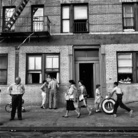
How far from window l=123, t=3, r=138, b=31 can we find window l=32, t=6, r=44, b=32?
5818 mm

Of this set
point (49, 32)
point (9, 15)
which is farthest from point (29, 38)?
point (9, 15)

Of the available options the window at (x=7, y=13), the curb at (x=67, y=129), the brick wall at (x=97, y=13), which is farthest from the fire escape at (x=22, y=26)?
the curb at (x=67, y=129)

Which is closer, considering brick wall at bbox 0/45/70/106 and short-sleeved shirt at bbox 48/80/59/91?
short-sleeved shirt at bbox 48/80/59/91

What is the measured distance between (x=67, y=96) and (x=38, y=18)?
6.93m

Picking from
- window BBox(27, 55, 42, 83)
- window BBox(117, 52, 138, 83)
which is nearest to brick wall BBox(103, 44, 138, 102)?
window BBox(117, 52, 138, 83)

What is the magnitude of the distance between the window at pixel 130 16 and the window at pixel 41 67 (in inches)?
210

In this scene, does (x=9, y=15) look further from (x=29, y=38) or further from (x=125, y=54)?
(x=125, y=54)

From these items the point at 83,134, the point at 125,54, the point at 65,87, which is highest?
the point at 125,54

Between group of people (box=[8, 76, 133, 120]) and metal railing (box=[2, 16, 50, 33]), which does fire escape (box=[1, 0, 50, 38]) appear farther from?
group of people (box=[8, 76, 133, 120])

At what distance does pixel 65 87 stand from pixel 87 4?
6060 mm

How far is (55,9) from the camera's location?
13.8m

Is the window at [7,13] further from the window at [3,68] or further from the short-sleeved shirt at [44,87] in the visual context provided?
the short-sleeved shirt at [44,87]

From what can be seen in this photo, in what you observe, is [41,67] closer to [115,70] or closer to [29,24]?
[29,24]

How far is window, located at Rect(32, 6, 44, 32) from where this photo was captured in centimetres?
1392
